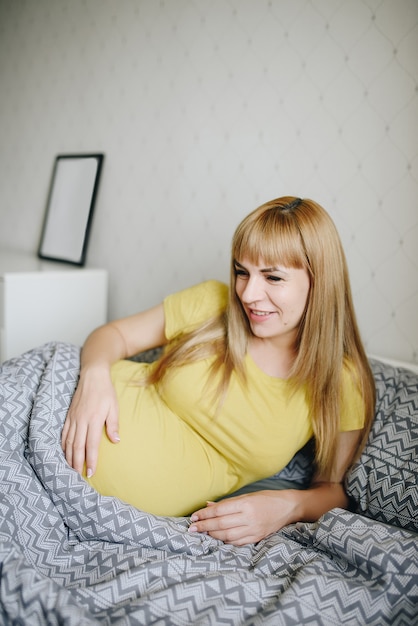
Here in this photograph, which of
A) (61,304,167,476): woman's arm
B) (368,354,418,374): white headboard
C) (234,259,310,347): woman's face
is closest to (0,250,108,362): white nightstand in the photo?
(61,304,167,476): woman's arm

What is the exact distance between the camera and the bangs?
41.6 inches

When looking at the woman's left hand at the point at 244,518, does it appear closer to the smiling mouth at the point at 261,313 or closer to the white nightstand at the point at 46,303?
the smiling mouth at the point at 261,313

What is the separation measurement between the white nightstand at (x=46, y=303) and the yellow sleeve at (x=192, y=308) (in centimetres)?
82

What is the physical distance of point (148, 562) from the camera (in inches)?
33.6

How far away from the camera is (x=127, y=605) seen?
0.75 meters

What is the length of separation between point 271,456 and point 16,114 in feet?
7.42

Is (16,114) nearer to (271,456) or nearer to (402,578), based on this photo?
(271,456)

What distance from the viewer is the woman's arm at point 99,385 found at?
1053mm

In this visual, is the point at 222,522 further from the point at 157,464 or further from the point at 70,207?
the point at 70,207

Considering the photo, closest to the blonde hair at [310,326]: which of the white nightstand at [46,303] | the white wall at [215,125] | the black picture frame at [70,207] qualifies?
the white wall at [215,125]

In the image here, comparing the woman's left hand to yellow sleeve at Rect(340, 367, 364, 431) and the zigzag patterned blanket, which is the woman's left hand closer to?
the zigzag patterned blanket

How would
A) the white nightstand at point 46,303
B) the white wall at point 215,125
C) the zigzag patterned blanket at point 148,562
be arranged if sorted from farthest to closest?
1. the white nightstand at point 46,303
2. the white wall at point 215,125
3. the zigzag patterned blanket at point 148,562

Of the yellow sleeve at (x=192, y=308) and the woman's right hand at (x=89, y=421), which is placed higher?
the yellow sleeve at (x=192, y=308)

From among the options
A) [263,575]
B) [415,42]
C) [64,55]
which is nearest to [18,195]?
[64,55]
